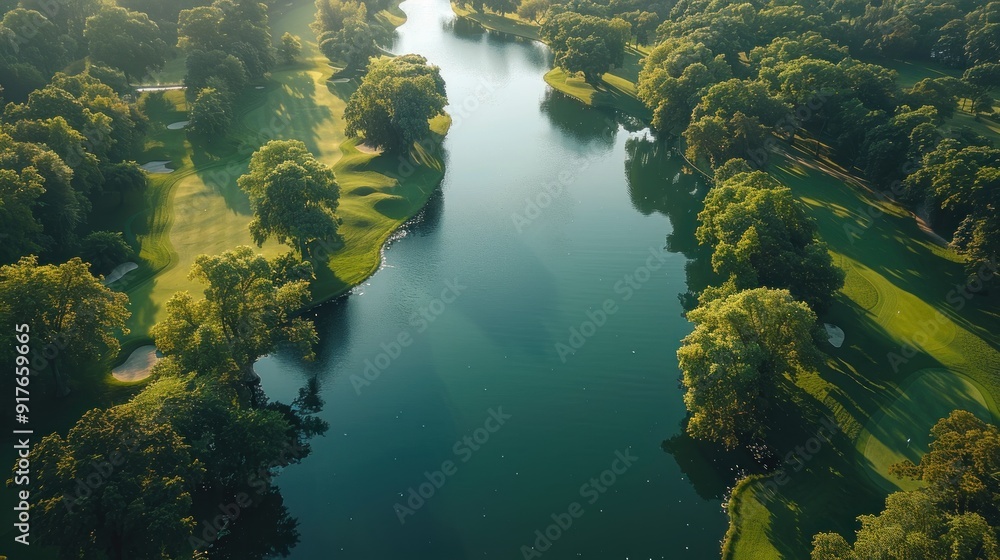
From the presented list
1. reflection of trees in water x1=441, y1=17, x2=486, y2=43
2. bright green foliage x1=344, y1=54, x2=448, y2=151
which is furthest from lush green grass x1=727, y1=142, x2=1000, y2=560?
reflection of trees in water x1=441, y1=17, x2=486, y2=43

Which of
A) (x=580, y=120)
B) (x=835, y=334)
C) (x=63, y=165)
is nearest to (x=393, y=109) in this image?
(x=580, y=120)

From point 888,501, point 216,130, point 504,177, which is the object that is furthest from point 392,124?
point 888,501

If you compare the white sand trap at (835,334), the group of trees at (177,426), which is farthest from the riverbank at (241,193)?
the white sand trap at (835,334)

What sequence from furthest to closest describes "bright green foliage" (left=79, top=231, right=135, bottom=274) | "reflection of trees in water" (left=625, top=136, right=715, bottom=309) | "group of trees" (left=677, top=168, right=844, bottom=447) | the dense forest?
"reflection of trees in water" (left=625, top=136, right=715, bottom=309), "bright green foliage" (left=79, top=231, right=135, bottom=274), "group of trees" (left=677, top=168, right=844, bottom=447), the dense forest

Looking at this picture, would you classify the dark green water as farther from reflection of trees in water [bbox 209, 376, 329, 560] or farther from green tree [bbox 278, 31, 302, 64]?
green tree [bbox 278, 31, 302, 64]

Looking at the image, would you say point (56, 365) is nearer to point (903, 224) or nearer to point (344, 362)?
point (344, 362)

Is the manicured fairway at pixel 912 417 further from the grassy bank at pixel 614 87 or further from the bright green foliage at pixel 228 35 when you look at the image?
the bright green foliage at pixel 228 35
